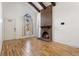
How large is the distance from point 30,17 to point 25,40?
3.56 feet

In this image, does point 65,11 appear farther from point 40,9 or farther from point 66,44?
point 40,9

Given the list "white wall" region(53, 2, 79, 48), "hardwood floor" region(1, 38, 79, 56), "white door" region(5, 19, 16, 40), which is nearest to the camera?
"hardwood floor" region(1, 38, 79, 56)

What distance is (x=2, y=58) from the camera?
150cm

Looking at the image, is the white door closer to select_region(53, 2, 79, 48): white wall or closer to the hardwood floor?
the hardwood floor

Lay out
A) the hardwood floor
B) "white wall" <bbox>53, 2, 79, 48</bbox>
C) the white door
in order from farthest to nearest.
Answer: the white door → "white wall" <bbox>53, 2, 79, 48</bbox> → the hardwood floor

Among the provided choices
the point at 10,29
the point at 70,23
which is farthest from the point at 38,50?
the point at 10,29

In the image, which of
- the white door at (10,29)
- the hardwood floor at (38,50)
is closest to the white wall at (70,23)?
the hardwood floor at (38,50)

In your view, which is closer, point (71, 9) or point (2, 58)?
point (2, 58)

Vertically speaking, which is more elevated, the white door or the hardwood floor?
the white door

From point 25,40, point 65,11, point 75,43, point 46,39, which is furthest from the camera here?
point 46,39

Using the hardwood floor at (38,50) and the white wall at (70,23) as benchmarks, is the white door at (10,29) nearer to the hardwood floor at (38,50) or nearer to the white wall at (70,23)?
the hardwood floor at (38,50)

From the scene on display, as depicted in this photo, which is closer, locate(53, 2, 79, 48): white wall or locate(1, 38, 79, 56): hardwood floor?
locate(1, 38, 79, 56): hardwood floor

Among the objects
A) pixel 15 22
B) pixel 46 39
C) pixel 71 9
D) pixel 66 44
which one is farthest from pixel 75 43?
pixel 15 22

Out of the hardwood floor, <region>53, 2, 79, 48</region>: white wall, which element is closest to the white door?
the hardwood floor
